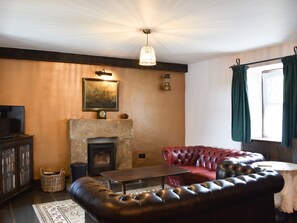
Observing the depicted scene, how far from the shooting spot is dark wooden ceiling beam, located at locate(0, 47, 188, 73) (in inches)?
194

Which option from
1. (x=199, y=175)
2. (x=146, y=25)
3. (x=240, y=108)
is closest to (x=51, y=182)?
(x=199, y=175)

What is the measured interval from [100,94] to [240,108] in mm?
2867

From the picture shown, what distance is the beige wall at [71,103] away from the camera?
16.6 ft

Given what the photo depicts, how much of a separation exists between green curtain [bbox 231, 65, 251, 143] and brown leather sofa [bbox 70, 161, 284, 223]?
95.2 inches

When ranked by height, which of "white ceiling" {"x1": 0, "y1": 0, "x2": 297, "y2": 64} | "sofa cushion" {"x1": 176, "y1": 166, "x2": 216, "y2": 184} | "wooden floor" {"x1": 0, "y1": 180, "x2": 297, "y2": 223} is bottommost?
"wooden floor" {"x1": 0, "y1": 180, "x2": 297, "y2": 223}

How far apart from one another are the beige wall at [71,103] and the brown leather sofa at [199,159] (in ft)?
4.20

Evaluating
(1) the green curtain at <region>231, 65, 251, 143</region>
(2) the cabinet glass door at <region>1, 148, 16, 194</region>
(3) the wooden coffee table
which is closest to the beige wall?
(2) the cabinet glass door at <region>1, 148, 16, 194</region>

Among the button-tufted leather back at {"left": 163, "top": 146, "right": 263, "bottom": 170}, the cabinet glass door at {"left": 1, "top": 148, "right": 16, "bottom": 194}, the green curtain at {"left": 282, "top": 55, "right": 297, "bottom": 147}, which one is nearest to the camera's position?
the cabinet glass door at {"left": 1, "top": 148, "right": 16, "bottom": 194}

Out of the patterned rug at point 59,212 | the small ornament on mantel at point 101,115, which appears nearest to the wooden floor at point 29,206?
the patterned rug at point 59,212

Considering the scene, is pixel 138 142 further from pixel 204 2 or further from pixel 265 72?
pixel 204 2

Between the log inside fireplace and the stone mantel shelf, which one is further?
the log inside fireplace

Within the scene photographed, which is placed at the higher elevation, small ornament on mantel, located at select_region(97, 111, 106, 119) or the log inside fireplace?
small ornament on mantel, located at select_region(97, 111, 106, 119)

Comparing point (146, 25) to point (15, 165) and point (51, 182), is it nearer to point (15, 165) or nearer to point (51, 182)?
point (15, 165)

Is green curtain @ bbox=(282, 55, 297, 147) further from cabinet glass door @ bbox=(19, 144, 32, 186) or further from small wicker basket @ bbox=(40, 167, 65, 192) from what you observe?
cabinet glass door @ bbox=(19, 144, 32, 186)
